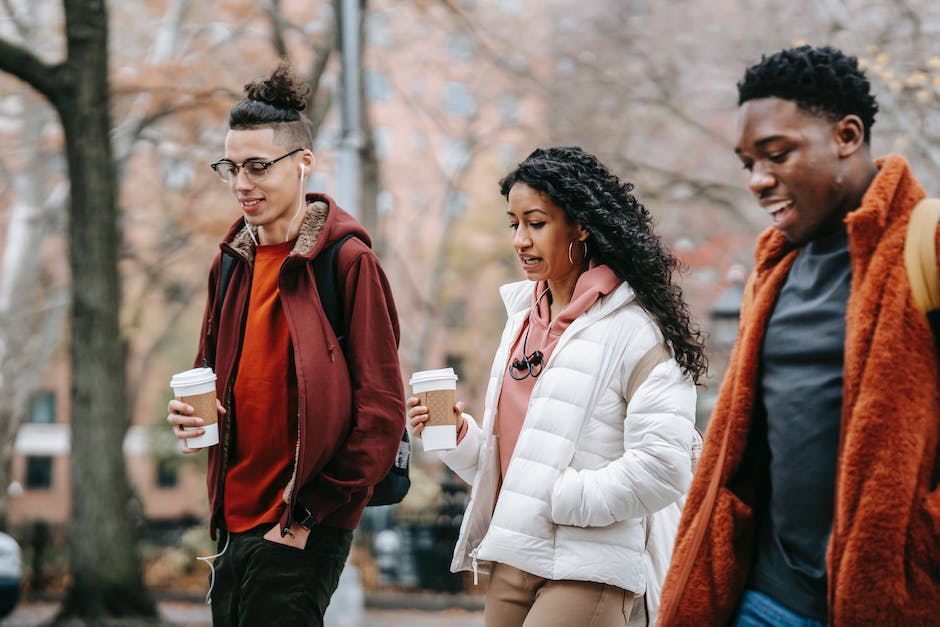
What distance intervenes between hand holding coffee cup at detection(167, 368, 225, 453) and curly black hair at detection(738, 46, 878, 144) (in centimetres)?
202

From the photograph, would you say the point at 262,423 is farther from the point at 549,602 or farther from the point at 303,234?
the point at 549,602

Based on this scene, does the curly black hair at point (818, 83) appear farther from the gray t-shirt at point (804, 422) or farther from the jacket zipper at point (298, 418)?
the jacket zipper at point (298, 418)

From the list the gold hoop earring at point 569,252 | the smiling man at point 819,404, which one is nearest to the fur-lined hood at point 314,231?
the gold hoop earring at point 569,252

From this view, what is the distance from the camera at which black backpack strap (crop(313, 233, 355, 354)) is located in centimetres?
379

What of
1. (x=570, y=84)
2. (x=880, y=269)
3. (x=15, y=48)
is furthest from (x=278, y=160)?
(x=570, y=84)

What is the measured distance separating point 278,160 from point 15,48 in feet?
25.9

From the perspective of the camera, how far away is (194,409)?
3588 mm

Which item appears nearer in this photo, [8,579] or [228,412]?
[228,412]

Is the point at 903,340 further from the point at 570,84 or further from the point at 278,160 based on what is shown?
the point at 570,84

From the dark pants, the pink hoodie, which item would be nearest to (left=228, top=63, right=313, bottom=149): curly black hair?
the pink hoodie

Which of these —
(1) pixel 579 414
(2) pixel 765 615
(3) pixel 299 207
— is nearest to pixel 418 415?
(1) pixel 579 414

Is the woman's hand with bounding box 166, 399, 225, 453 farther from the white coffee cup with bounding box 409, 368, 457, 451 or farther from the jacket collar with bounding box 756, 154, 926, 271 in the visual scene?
the jacket collar with bounding box 756, 154, 926, 271

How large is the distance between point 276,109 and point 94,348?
303 inches

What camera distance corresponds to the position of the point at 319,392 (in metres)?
3.59
